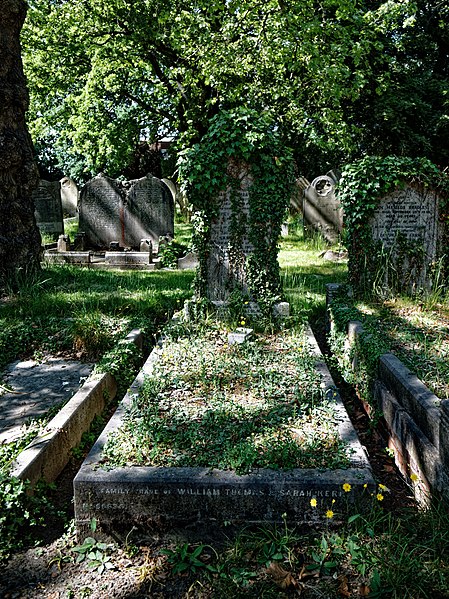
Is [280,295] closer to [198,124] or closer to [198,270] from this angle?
[198,270]

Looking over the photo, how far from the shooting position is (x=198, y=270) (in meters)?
7.22

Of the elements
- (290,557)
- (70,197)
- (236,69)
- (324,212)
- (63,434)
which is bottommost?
(290,557)

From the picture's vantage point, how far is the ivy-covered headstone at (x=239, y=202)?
6.85 m

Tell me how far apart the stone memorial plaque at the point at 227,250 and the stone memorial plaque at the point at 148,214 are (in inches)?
256

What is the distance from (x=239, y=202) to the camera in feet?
23.0

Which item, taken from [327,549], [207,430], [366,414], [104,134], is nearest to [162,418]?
[207,430]

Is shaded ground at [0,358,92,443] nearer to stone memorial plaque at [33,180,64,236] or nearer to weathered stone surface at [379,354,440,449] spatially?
weathered stone surface at [379,354,440,449]

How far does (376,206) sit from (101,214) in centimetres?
822

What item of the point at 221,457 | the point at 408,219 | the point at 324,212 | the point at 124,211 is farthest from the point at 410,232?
the point at 124,211

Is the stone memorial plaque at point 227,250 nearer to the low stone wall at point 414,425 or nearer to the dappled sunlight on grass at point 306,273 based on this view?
the dappled sunlight on grass at point 306,273

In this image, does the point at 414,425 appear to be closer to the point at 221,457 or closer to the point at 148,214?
the point at 221,457

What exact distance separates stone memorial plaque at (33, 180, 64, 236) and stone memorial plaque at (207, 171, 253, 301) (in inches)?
359

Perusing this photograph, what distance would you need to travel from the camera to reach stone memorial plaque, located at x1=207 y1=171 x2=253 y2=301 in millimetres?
7032

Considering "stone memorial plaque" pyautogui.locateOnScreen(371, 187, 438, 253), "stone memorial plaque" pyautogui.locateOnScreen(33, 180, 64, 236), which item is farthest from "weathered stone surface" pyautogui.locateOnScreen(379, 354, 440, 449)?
"stone memorial plaque" pyautogui.locateOnScreen(33, 180, 64, 236)
